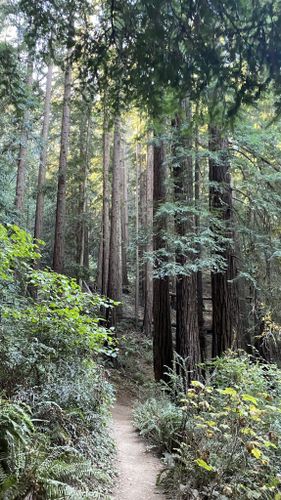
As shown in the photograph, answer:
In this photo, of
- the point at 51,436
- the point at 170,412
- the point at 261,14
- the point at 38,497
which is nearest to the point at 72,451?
the point at 51,436

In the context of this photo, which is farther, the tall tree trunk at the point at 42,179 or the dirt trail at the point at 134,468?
the tall tree trunk at the point at 42,179

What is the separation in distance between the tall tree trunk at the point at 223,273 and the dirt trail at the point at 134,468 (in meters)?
2.85

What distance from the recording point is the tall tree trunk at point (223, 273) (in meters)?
8.51

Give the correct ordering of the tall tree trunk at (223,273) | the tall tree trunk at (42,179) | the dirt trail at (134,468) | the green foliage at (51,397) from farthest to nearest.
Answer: the tall tree trunk at (42,179), the tall tree trunk at (223,273), the dirt trail at (134,468), the green foliage at (51,397)

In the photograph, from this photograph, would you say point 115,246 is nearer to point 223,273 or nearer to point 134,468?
point 223,273

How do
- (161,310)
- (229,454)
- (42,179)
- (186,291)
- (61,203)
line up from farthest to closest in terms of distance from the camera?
(42,179)
(61,203)
(161,310)
(186,291)
(229,454)

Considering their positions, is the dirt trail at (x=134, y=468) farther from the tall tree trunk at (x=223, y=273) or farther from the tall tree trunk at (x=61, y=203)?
the tall tree trunk at (x=61, y=203)

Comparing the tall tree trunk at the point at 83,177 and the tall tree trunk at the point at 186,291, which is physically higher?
the tall tree trunk at the point at 83,177

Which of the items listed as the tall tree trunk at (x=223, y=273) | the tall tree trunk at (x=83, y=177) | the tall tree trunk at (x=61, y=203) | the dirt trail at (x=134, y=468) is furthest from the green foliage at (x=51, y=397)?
the tall tree trunk at (x=83, y=177)

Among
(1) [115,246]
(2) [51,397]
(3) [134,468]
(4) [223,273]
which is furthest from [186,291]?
(1) [115,246]

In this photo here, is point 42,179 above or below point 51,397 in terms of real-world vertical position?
above

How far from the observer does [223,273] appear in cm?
861

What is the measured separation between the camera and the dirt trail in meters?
4.28

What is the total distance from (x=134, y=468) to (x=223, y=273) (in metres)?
4.70
